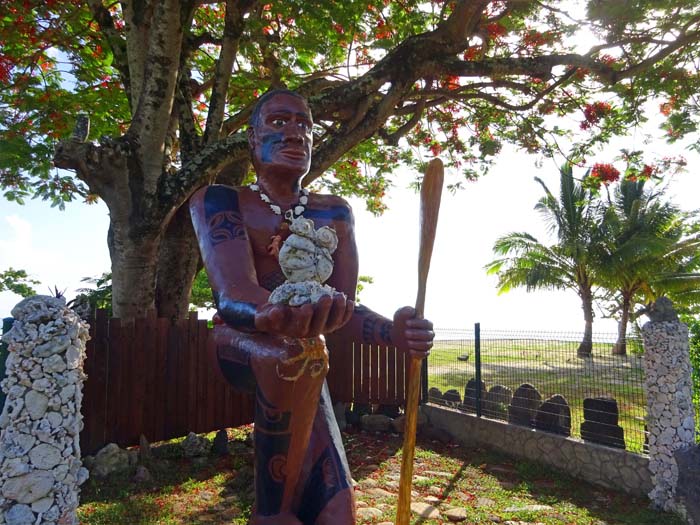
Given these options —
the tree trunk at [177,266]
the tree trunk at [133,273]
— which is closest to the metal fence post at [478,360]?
the tree trunk at [177,266]

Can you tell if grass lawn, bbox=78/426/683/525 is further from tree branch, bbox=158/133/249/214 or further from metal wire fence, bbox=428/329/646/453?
tree branch, bbox=158/133/249/214

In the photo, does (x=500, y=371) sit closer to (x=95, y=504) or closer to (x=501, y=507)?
(x=501, y=507)

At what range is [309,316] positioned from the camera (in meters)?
1.59

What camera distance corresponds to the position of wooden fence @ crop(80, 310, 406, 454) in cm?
573

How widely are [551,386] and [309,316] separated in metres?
6.24

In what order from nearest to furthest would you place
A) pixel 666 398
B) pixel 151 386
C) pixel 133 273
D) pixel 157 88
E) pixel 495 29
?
pixel 666 398 < pixel 157 88 < pixel 133 273 < pixel 151 386 < pixel 495 29

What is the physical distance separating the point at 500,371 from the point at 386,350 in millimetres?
1735

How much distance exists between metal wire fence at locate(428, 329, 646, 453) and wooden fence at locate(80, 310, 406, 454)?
114 inches

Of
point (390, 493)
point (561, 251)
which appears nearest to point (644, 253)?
point (561, 251)

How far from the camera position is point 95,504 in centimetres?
479

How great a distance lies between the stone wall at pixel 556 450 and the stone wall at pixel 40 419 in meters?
5.30

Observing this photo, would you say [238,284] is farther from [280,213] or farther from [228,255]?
[280,213]

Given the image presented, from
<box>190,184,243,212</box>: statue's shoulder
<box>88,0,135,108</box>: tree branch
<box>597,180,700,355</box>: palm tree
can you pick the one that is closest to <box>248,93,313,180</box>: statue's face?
<box>190,184,243,212</box>: statue's shoulder

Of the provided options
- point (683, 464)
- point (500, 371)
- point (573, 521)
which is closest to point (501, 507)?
point (573, 521)
